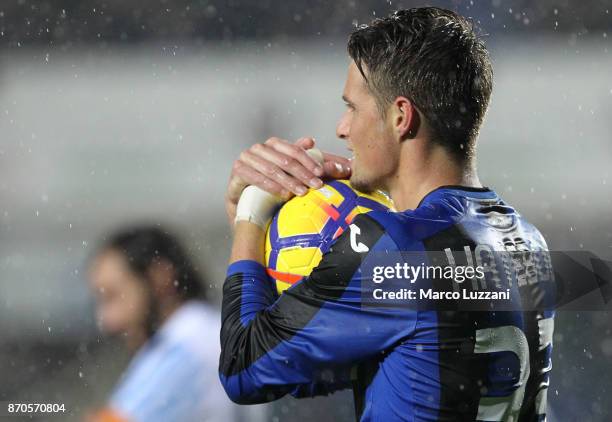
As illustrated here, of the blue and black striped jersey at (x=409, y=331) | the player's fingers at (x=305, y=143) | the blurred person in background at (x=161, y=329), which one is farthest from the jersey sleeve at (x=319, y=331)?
the blurred person in background at (x=161, y=329)

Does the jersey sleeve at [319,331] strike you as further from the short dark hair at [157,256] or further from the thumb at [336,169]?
the short dark hair at [157,256]

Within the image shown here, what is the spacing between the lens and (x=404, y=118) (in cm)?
168

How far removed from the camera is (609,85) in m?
6.90

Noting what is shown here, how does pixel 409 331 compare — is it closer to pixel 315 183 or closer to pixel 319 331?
pixel 319 331

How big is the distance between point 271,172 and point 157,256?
4.80 feet

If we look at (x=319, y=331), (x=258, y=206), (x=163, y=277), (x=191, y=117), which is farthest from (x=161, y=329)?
(x=191, y=117)

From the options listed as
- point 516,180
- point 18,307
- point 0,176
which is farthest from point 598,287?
point 0,176

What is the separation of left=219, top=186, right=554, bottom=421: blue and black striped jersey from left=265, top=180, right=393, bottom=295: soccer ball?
0.19 metres

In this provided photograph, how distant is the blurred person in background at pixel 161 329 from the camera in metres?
2.84

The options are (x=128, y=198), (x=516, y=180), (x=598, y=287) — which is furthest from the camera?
(x=128, y=198)

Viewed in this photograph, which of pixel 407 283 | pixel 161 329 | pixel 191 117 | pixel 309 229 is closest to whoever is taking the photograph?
pixel 407 283

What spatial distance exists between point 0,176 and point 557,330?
489cm

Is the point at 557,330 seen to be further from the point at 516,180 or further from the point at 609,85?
the point at 609,85

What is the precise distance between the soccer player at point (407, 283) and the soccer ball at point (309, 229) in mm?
34
